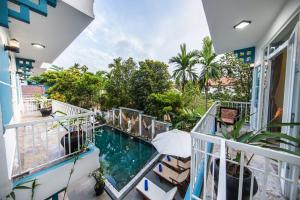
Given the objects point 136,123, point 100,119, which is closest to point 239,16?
point 136,123

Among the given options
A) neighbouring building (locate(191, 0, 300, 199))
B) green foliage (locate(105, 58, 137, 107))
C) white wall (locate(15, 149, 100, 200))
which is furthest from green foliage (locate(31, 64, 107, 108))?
neighbouring building (locate(191, 0, 300, 199))

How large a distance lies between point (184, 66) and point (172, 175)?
871cm

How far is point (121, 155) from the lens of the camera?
7.01 meters

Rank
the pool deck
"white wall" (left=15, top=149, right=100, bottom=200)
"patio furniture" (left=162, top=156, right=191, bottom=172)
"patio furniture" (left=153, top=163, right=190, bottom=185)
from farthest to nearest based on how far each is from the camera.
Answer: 1. "patio furniture" (left=162, top=156, right=191, bottom=172)
2. "patio furniture" (left=153, top=163, right=190, bottom=185)
3. the pool deck
4. "white wall" (left=15, top=149, right=100, bottom=200)

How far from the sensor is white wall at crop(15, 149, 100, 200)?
212 cm

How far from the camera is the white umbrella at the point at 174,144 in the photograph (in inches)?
157

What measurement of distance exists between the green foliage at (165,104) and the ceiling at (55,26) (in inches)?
217

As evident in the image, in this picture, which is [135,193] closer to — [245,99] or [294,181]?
[294,181]

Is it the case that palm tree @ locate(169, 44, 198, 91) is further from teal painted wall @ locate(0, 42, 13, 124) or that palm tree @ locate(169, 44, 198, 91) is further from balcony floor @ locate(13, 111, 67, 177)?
teal painted wall @ locate(0, 42, 13, 124)

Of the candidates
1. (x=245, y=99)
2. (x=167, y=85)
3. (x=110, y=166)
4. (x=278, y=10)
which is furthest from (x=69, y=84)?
(x=245, y=99)

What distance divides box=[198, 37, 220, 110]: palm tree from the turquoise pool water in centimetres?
461

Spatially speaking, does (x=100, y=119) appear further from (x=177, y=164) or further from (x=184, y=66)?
(x=184, y=66)

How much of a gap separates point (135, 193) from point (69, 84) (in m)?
7.74

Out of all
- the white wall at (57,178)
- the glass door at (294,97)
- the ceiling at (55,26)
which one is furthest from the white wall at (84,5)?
the glass door at (294,97)
